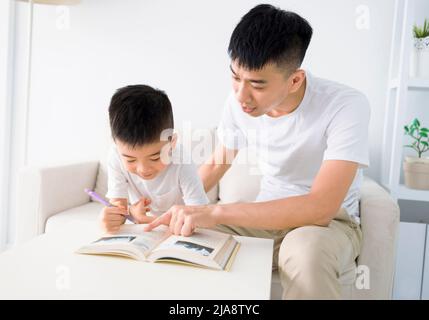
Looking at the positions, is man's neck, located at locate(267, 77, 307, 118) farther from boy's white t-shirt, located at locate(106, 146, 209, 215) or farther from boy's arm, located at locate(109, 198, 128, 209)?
boy's arm, located at locate(109, 198, 128, 209)

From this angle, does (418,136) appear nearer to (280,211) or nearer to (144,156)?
(280,211)

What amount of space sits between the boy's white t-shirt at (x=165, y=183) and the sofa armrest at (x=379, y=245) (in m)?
0.48

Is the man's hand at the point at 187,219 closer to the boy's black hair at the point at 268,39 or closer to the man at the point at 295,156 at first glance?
the man at the point at 295,156

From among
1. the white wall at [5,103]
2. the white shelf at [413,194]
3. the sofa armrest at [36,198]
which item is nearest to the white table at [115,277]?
the sofa armrest at [36,198]

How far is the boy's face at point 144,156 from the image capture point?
1.06m

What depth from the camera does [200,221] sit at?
3.19 ft

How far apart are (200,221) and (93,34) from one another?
66.3 inches

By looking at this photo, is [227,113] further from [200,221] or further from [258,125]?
[200,221]

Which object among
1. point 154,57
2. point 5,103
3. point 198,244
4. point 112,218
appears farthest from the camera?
point 5,103

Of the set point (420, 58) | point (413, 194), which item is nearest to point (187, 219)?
point (413, 194)

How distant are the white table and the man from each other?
0.10m

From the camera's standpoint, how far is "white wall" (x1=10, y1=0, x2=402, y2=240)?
206 centimetres

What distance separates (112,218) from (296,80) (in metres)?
0.60

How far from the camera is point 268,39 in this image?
42.6 inches
